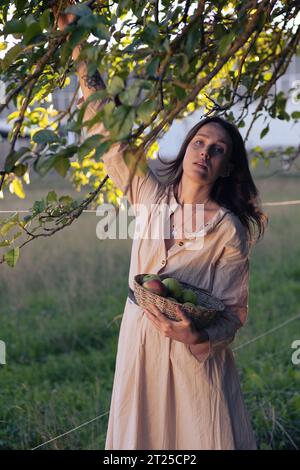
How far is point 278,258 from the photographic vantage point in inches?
279

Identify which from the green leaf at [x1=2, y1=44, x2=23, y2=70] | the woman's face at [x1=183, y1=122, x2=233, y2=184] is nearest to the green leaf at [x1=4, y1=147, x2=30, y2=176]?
the green leaf at [x1=2, y1=44, x2=23, y2=70]

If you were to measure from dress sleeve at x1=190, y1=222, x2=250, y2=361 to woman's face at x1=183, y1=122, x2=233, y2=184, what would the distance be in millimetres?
176

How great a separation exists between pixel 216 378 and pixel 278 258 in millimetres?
5216

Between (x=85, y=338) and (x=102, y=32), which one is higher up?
(x=102, y=32)

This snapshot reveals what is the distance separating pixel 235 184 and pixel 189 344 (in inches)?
19.5

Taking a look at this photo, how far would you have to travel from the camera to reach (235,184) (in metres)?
2.14

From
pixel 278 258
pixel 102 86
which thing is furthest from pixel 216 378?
pixel 278 258

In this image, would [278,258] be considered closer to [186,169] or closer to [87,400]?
[87,400]

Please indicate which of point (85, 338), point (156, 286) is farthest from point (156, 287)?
point (85, 338)

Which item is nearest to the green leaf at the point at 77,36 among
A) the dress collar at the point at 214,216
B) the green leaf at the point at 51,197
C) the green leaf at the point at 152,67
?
the green leaf at the point at 152,67

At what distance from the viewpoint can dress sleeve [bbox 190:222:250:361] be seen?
1.93 meters

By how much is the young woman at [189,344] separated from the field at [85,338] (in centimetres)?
94

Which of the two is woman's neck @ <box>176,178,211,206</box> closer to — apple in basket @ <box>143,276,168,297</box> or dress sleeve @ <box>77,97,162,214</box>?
dress sleeve @ <box>77,97,162,214</box>

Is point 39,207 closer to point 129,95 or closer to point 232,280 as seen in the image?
point 232,280
